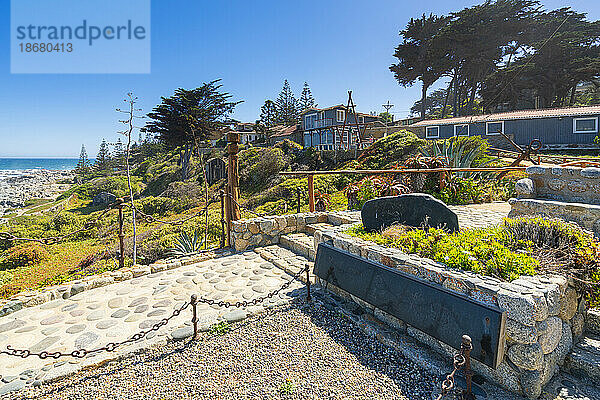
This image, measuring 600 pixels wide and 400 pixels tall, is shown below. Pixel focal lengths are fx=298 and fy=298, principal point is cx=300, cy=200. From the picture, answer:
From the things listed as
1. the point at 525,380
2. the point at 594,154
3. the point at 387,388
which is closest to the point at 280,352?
the point at 387,388

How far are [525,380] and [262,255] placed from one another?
15.1 feet

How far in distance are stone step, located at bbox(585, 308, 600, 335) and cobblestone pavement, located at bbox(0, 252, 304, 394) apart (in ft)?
10.9

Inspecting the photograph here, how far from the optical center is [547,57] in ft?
94.2

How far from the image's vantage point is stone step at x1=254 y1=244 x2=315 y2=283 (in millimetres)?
5249

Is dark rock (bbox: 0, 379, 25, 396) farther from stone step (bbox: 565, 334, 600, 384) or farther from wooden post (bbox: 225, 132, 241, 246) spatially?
stone step (bbox: 565, 334, 600, 384)

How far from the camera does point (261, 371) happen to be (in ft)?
9.35

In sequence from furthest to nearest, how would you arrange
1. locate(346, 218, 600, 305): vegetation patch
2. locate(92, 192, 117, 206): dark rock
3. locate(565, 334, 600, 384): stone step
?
locate(92, 192, 117, 206): dark rock → locate(346, 218, 600, 305): vegetation patch → locate(565, 334, 600, 384): stone step

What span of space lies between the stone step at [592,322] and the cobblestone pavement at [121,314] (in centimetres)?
331

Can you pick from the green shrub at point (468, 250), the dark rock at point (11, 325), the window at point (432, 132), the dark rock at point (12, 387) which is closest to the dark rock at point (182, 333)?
the dark rock at point (12, 387)

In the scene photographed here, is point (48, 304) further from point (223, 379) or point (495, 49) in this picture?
point (495, 49)

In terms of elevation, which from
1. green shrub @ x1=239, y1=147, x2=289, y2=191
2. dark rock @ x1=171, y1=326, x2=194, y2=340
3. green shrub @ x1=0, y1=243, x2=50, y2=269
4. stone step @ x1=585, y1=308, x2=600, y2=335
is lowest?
green shrub @ x1=0, y1=243, x2=50, y2=269

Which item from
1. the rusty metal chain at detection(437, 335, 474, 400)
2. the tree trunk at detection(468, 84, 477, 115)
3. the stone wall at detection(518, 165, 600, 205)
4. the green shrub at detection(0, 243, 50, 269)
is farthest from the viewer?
the tree trunk at detection(468, 84, 477, 115)

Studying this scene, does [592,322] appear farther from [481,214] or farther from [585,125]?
[585,125]

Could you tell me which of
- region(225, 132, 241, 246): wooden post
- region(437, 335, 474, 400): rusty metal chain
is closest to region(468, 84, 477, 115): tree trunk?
region(225, 132, 241, 246): wooden post
